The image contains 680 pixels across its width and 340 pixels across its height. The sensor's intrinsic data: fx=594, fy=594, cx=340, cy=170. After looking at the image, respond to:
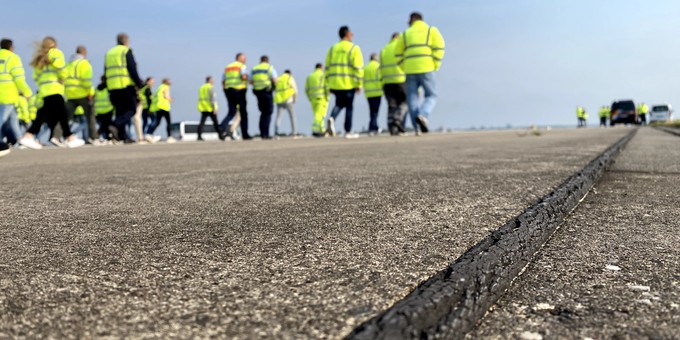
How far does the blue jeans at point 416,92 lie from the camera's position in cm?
1087

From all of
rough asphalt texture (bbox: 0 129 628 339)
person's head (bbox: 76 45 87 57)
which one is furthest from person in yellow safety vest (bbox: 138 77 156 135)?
rough asphalt texture (bbox: 0 129 628 339)

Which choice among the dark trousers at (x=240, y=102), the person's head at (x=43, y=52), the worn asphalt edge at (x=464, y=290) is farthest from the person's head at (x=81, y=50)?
the worn asphalt edge at (x=464, y=290)

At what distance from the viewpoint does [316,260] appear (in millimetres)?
1312

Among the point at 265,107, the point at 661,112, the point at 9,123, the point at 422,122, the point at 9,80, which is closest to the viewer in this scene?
the point at 9,80

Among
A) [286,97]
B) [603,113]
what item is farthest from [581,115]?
[286,97]

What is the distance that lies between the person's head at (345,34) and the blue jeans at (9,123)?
249 inches

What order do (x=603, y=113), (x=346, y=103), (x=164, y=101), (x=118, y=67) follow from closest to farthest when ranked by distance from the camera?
(x=118, y=67) < (x=346, y=103) < (x=164, y=101) < (x=603, y=113)

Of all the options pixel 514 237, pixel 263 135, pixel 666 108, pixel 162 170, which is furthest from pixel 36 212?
pixel 666 108

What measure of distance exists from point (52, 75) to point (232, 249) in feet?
31.1

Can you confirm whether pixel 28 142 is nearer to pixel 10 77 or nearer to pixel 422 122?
pixel 10 77

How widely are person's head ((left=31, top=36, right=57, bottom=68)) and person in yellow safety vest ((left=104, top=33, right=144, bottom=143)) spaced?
4.34 feet

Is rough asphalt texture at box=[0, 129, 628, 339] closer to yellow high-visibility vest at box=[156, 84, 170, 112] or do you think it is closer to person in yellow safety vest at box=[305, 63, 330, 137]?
person in yellow safety vest at box=[305, 63, 330, 137]

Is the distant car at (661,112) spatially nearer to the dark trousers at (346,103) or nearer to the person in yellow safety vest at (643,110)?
the person in yellow safety vest at (643,110)

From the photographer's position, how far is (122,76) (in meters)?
11.1
